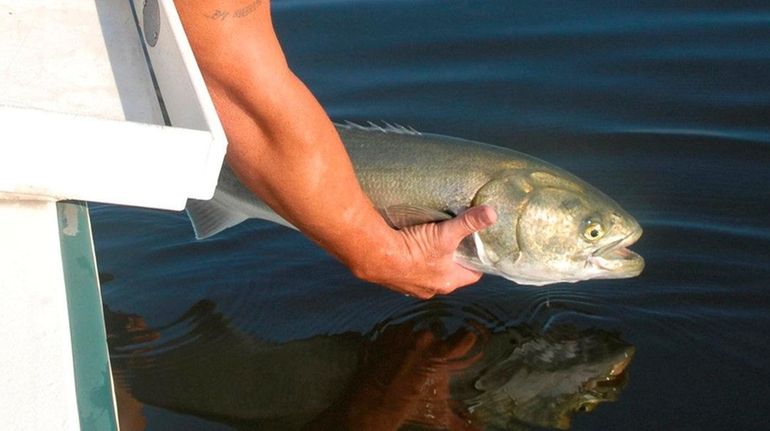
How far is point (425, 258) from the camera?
151 inches

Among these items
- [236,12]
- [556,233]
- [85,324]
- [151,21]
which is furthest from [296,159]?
[85,324]

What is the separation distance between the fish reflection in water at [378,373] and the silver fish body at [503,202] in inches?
11.4

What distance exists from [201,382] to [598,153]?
2.55 meters

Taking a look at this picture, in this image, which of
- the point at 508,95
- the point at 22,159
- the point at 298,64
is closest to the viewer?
the point at 22,159

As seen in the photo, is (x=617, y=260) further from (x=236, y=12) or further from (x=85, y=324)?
(x=85, y=324)

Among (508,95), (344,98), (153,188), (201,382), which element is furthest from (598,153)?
(153,188)

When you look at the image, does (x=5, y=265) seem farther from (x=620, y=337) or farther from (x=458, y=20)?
(x=458, y=20)

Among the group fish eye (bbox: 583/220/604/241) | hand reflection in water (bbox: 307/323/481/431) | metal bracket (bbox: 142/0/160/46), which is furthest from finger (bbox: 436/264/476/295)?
metal bracket (bbox: 142/0/160/46)

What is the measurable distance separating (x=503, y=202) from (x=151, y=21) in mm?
1573

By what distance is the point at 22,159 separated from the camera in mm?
2301

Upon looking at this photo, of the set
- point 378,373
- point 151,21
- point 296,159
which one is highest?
point 151,21

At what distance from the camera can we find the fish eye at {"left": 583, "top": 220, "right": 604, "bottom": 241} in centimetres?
403

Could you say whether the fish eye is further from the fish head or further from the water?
the water

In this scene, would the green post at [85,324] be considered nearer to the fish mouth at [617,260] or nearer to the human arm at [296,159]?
the human arm at [296,159]
